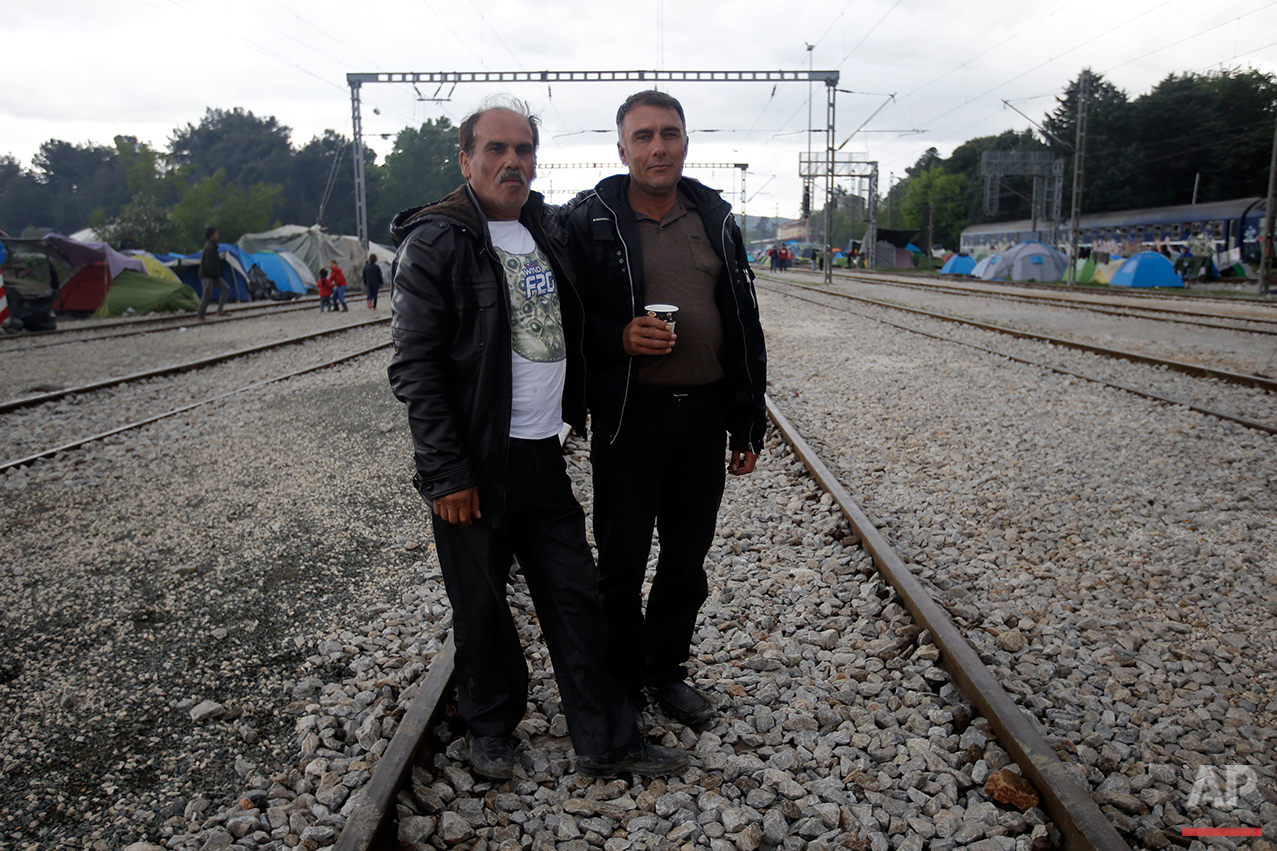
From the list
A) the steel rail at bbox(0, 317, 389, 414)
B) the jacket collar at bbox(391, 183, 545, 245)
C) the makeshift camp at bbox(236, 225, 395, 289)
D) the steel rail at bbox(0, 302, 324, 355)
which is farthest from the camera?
the makeshift camp at bbox(236, 225, 395, 289)

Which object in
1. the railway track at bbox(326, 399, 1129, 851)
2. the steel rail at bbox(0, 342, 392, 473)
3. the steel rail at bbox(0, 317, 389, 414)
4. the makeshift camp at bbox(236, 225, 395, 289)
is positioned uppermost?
the makeshift camp at bbox(236, 225, 395, 289)

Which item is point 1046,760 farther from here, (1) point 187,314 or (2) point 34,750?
(1) point 187,314

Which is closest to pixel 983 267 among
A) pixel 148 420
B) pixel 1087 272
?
pixel 1087 272

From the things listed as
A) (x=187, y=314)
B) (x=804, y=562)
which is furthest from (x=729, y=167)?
(x=804, y=562)

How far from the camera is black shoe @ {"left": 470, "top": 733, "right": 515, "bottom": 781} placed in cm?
263

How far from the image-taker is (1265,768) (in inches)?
108

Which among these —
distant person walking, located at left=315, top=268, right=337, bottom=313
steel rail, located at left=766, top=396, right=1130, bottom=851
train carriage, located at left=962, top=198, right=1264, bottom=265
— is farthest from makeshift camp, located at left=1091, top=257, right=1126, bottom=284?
steel rail, located at left=766, top=396, right=1130, bottom=851

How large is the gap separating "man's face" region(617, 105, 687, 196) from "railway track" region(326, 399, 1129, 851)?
6.18ft

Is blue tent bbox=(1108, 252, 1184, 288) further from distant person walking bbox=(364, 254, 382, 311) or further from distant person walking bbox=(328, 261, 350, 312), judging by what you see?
distant person walking bbox=(328, 261, 350, 312)

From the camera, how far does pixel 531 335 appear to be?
249 centimetres

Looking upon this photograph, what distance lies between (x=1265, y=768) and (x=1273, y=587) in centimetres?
180

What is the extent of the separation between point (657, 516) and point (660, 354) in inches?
26.8

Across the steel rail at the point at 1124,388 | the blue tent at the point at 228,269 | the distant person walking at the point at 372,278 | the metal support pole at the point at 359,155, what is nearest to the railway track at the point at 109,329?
the distant person walking at the point at 372,278

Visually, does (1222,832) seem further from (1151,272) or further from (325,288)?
(1151,272)
